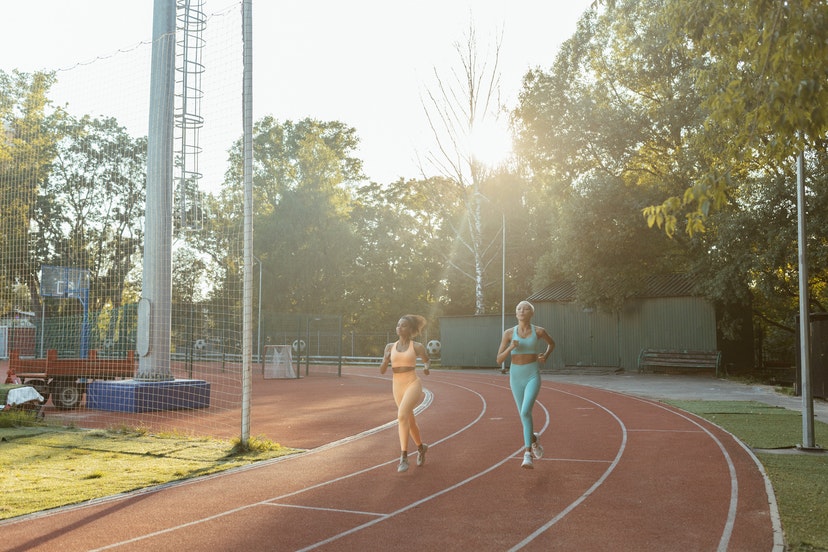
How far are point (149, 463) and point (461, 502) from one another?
14.5 feet

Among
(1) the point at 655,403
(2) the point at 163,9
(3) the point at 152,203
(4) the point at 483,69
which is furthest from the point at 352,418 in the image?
(4) the point at 483,69

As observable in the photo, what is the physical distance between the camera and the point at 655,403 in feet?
59.2

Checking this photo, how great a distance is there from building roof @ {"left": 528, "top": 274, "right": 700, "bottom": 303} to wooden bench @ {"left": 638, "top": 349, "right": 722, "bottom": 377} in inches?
98.1

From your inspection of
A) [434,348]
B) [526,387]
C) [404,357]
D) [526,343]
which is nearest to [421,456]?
[404,357]

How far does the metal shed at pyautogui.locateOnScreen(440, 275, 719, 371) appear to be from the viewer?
31.9 m

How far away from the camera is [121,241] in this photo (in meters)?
18.6

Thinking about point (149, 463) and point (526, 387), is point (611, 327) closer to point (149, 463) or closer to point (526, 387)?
point (526, 387)

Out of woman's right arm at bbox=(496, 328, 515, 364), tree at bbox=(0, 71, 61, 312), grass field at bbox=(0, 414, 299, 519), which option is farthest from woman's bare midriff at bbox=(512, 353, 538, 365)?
tree at bbox=(0, 71, 61, 312)

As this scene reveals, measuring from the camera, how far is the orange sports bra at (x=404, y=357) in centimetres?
862

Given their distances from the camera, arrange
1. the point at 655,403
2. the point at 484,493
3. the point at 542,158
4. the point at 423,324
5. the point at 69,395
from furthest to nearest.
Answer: the point at 542,158 < the point at 655,403 < the point at 69,395 < the point at 423,324 < the point at 484,493

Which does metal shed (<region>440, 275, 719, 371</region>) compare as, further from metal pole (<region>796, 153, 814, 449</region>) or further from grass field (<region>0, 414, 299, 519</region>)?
grass field (<region>0, 414, 299, 519</region>)

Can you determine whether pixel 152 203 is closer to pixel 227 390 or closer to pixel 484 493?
pixel 227 390

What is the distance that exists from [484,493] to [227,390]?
1578 cm

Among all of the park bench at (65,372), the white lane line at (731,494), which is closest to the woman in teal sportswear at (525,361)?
the white lane line at (731,494)
